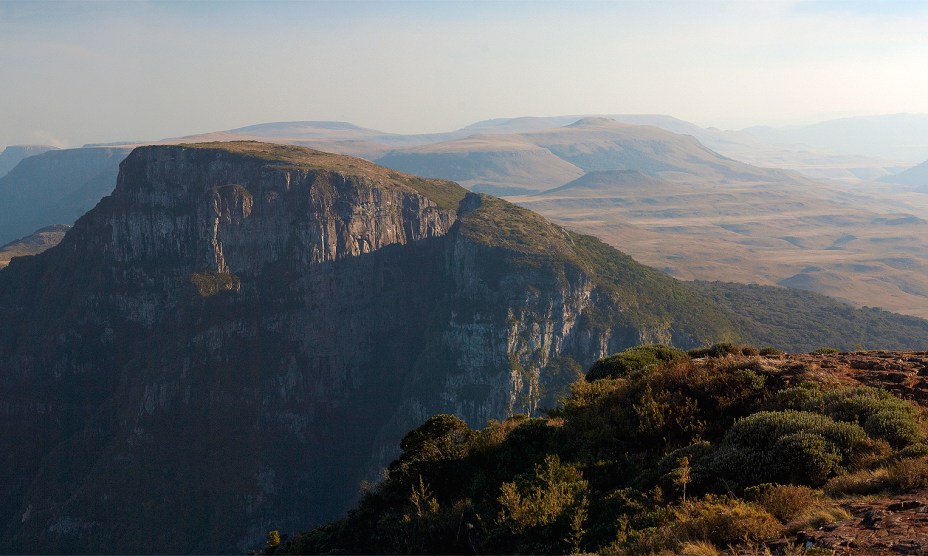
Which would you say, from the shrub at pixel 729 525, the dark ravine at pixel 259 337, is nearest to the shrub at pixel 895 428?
the shrub at pixel 729 525

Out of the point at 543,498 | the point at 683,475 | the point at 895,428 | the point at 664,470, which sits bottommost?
the point at 543,498

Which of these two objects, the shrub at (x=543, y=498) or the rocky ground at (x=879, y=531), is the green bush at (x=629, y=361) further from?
the rocky ground at (x=879, y=531)

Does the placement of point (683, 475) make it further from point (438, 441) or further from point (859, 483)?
point (438, 441)

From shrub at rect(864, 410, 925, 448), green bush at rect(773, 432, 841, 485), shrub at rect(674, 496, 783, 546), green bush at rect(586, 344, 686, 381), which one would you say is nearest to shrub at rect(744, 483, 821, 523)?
shrub at rect(674, 496, 783, 546)

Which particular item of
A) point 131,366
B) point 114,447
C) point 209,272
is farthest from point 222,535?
point 209,272

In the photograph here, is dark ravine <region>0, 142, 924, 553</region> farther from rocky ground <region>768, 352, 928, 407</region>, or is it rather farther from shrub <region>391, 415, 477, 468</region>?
rocky ground <region>768, 352, 928, 407</region>

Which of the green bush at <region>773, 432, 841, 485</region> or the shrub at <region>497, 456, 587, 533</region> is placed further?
→ the shrub at <region>497, 456, 587, 533</region>

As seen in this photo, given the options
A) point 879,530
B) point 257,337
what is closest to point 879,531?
point 879,530
